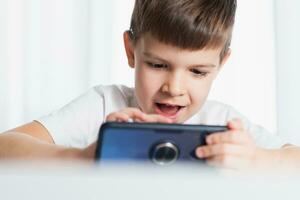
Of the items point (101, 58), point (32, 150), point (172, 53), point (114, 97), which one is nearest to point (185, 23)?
point (172, 53)

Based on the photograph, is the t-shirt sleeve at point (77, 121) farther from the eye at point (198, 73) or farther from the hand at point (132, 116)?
the hand at point (132, 116)

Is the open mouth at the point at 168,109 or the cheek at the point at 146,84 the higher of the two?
the cheek at the point at 146,84

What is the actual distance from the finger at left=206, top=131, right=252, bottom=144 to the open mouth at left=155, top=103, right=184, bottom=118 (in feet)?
1.03

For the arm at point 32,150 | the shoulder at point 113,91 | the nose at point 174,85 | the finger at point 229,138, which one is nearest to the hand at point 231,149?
the finger at point 229,138

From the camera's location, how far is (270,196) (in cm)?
20

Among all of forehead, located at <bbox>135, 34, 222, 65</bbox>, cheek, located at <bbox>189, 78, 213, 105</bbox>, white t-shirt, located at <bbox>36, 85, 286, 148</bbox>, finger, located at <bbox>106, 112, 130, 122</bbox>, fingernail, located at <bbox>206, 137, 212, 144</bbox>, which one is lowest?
white t-shirt, located at <bbox>36, 85, 286, 148</bbox>

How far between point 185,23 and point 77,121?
0.27 meters

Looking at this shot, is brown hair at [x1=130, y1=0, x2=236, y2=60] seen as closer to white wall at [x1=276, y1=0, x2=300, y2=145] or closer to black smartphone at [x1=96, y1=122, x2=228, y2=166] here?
black smartphone at [x1=96, y1=122, x2=228, y2=166]

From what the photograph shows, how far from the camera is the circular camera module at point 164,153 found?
15.7 inches

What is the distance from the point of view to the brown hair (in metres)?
0.83

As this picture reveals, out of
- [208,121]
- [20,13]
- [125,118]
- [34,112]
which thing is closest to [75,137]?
[208,121]

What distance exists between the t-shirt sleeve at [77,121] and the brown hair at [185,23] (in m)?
0.16

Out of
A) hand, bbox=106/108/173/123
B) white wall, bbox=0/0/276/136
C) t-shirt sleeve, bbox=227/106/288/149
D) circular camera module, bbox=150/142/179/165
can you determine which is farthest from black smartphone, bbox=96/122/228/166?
white wall, bbox=0/0/276/136

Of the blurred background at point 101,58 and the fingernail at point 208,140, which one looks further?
the blurred background at point 101,58
